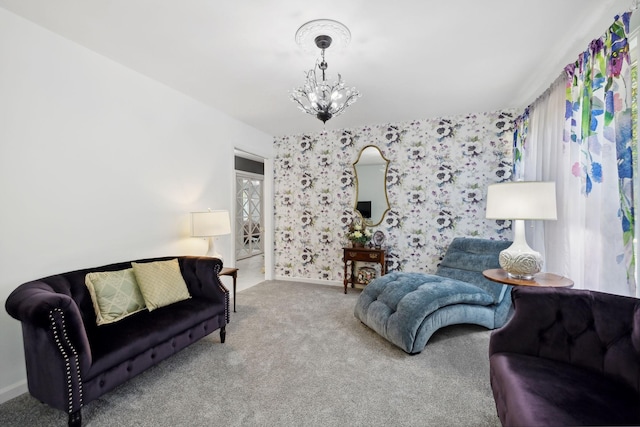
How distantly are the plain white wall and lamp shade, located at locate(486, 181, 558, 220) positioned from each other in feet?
10.2

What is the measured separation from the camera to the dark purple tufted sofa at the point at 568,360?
1.10 meters

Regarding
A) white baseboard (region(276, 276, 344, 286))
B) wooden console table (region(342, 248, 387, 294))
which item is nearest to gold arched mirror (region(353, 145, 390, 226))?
wooden console table (region(342, 248, 387, 294))

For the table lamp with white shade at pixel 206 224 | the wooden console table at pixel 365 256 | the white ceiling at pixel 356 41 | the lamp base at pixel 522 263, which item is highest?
the white ceiling at pixel 356 41

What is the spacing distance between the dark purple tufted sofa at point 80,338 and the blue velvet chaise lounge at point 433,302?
155cm

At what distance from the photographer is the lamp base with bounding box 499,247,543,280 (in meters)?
2.27

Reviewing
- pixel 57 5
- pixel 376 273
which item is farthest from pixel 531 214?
pixel 57 5

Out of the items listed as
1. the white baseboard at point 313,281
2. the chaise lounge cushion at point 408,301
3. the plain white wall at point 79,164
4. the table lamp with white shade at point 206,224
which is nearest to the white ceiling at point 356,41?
the plain white wall at point 79,164

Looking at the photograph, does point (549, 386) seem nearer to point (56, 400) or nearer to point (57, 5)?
point (56, 400)

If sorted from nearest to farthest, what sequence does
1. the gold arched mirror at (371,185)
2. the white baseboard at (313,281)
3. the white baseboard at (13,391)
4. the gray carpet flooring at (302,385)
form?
the gray carpet flooring at (302,385) < the white baseboard at (13,391) < the gold arched mirror at (371,185) < the white baseboard at (313,281)

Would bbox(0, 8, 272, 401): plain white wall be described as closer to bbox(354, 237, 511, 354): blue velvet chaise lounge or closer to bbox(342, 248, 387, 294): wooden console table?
bbox(342, 248, 387, 294): wooden console table

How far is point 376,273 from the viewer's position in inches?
175

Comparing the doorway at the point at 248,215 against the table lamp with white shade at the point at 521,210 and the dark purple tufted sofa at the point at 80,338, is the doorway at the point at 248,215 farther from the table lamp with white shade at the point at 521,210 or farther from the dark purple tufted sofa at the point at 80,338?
the table lamp with white shade at the point at 521,210

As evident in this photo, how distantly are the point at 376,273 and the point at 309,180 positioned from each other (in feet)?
5.97

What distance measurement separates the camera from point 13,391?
6.28ft
